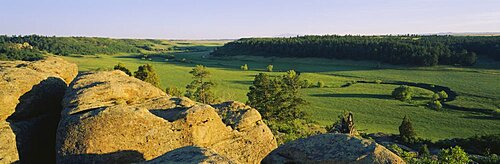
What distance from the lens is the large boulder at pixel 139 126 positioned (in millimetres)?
13000

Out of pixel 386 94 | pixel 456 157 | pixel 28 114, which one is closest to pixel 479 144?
pixel 456 157

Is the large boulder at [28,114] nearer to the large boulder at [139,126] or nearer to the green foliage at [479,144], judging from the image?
the large boulder at [139,126]

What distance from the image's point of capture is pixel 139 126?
537 inches

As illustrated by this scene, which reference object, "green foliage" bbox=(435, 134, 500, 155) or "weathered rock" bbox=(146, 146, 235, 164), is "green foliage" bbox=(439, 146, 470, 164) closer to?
"weathered rock" bbox=(146, 146, 235, 164)

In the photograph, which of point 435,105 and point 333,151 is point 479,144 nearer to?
point 435,105

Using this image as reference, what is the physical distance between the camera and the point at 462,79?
118250 mm

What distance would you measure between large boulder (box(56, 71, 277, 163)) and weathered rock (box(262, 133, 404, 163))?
2.12m

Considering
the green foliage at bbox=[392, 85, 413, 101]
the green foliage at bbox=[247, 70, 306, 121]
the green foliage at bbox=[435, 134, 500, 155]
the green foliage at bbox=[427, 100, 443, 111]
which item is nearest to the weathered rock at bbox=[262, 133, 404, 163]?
the green foliage at bbox=[435, 134, 500, 155]

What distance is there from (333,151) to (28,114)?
1264cm

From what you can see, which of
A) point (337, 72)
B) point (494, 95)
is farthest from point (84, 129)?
point (337, 72)

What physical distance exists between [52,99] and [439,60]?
159208 mm

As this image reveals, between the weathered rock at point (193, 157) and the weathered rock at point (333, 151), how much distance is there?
3.83 m

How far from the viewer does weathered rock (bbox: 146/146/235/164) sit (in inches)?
405

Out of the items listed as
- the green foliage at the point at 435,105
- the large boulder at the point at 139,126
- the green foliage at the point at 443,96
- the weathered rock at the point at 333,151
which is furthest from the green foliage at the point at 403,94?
the weathered rock at the point at 333,151
